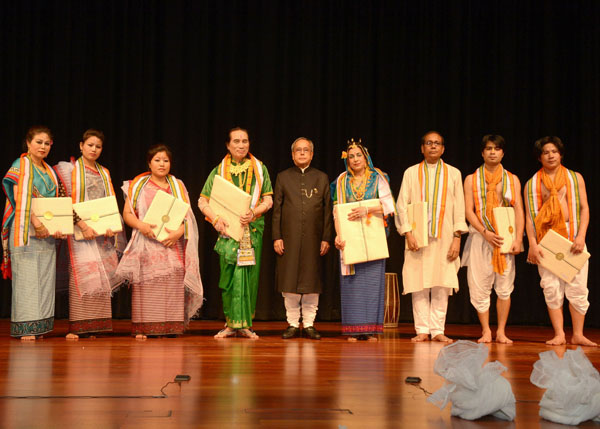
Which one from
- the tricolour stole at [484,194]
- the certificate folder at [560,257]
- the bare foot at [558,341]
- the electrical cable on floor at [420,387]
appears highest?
the tricolour stole at [484,194]

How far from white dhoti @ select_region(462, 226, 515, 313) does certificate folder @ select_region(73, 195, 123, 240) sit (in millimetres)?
2618

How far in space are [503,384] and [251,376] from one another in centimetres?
119

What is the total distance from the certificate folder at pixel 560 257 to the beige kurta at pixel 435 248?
59 centimetres

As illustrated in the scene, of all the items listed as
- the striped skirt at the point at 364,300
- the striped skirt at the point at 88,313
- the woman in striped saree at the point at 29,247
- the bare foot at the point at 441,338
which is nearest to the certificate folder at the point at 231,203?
the striped skirt at the point at 364,300

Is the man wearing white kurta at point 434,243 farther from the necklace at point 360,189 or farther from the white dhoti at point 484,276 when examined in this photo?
the necklace at point 360,189

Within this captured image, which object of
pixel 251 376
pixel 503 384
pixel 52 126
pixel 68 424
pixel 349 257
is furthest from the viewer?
pixel 52 126

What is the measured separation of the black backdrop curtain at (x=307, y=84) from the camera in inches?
259

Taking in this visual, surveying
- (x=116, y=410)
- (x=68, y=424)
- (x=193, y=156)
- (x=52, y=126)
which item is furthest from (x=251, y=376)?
(x=52, y=126)

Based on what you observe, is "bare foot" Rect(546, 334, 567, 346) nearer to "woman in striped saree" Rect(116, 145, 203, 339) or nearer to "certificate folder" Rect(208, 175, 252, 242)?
"certificate folder" Rect(208, 175, 252, 242)

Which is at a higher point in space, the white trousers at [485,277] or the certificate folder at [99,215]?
the certificate folder at [99,215]

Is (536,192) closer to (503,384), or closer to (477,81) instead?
(477,81)

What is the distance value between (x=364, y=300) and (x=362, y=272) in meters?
0.20

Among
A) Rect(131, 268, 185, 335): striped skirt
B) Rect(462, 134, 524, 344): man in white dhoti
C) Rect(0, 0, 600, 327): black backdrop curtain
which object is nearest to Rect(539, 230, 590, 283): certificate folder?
Rect(462, 134, 524, 344): man in white dhoti

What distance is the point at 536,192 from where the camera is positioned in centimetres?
496
